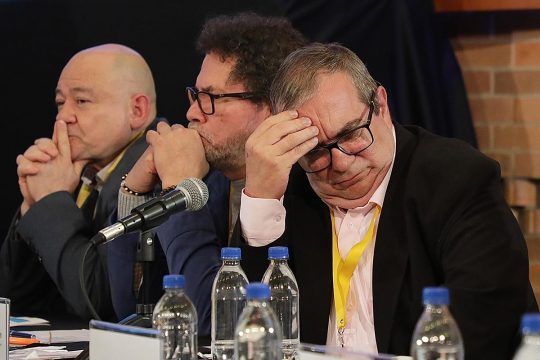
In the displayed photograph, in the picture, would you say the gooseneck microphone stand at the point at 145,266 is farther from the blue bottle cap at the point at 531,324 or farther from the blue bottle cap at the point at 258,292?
the blue bottle cap at the point at 531,324

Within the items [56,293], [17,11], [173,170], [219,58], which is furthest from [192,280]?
[17,11]

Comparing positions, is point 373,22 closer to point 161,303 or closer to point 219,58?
point 219,58

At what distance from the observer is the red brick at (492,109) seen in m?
3.69

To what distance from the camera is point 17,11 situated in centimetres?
430

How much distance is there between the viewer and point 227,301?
2221mm

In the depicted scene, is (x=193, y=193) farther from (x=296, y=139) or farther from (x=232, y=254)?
(x=296, y=139)

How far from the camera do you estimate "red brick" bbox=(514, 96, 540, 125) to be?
11.9 feet

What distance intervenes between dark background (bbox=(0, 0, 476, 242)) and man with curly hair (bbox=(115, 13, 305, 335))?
2.77 ft

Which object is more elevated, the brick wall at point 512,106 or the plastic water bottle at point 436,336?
the brick wall at point 512,106

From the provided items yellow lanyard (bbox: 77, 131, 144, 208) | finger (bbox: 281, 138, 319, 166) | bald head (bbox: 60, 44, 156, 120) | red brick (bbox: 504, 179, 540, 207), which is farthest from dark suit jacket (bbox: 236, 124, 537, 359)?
red brick (bbox: 504, 179, 540, 207)

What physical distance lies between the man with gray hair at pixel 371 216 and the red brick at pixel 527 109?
136 centimetres

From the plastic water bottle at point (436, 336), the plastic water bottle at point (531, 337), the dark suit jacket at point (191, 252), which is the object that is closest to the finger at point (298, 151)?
the dark suit jacket at point (191, 252)

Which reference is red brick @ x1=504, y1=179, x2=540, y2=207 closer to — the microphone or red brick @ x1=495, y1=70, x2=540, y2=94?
red brick @ x1=495, y1=70, x2=540, y2=94

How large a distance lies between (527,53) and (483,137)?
335mm
